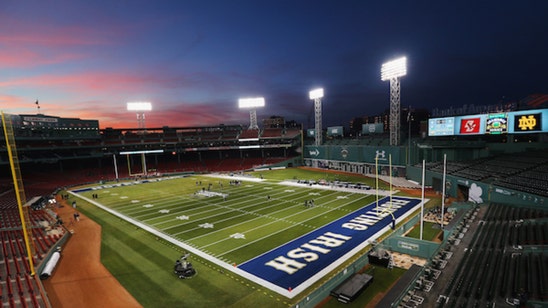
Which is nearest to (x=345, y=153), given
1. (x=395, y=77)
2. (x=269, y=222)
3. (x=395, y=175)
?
(x=395, y=175)

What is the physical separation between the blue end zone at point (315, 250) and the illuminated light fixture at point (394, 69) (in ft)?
80.2

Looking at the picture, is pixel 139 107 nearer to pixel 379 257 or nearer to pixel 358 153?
pixel 358 153

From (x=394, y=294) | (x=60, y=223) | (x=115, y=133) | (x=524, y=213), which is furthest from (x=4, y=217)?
(x=115, y=133)

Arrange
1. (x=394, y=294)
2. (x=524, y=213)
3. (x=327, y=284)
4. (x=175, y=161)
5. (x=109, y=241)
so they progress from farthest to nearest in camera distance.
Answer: (x=175, y=161)
(x=109, y=241)
(x=524, y=213)
(x=327, y=284)
(x=394, y=294)

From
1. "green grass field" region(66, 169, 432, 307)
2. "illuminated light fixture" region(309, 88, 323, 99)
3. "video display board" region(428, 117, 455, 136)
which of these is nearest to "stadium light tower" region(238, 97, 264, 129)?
"illuminated light fixture" region(309, 88, 323, 99)

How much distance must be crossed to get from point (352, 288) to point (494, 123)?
→ 99.6ft

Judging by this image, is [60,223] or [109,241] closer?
[109,241]

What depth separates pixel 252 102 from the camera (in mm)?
75125

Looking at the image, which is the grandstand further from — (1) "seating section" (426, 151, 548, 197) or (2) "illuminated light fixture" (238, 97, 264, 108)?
(2) "illuminated light fixture" (238, 97, 264, 108)

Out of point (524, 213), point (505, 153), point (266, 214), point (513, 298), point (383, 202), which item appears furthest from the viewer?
point (505, 153)

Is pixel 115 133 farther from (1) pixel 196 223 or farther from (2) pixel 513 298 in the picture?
(2) pixel 513 298

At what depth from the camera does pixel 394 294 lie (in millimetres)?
11141

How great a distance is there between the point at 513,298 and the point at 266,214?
19.7 meters

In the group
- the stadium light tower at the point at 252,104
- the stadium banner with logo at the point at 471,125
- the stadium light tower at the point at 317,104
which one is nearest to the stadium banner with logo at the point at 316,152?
the stadium light tower at the point at 317,104
